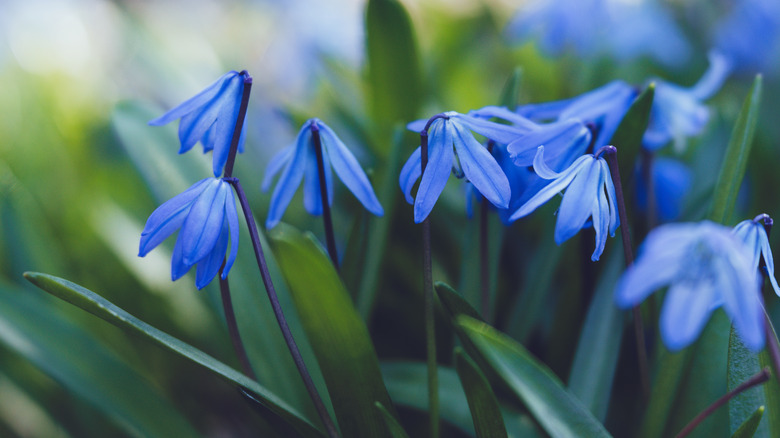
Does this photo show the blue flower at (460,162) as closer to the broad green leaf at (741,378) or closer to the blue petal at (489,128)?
the blue petal at (489,128)

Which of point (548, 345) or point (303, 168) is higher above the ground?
A: point (303, 168)

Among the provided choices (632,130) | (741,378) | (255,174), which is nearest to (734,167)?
(632,130)

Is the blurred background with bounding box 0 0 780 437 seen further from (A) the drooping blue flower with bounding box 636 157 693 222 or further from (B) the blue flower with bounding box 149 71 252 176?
(B) the blue flower with bounding box 149 71 252 176

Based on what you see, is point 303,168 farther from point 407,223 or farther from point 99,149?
point 99,149

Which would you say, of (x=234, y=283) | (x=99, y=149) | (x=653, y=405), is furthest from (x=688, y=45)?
(x=99, y=149)

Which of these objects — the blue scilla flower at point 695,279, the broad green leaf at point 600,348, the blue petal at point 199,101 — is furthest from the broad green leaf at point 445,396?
the blue petal at point 199,101

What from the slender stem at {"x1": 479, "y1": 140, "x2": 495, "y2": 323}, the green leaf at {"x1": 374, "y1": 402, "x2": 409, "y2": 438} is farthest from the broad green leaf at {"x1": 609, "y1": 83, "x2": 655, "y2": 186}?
the green leaf at {"x1": 374, "y1": 402, "x2": 409, "y2": 438}

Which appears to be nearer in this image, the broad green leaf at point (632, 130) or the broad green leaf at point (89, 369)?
the broad green leaf at point (632, 130)
